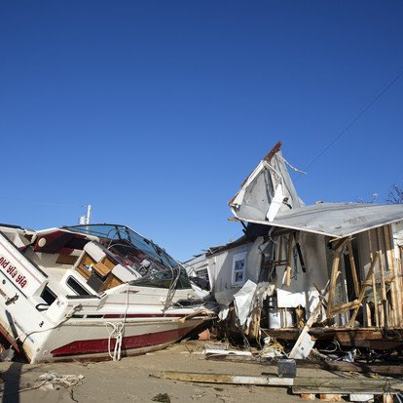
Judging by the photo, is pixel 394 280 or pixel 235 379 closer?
pixel 235 379

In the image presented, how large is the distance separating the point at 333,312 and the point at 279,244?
251cm

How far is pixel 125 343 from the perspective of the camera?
30.3 feet

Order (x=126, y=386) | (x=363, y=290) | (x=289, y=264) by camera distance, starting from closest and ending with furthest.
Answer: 1. (x=126, y=386)
2. (x=363, y=290)
3. (x=289, y=264)

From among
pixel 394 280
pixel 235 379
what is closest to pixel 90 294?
pixel 235 379

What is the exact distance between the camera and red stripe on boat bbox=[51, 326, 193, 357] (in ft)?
26.2

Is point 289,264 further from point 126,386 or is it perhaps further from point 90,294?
point 126,386

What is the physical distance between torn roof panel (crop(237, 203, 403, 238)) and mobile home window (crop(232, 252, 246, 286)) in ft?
8.72

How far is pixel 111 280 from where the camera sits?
33.1 ft

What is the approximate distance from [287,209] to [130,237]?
4.44 meters

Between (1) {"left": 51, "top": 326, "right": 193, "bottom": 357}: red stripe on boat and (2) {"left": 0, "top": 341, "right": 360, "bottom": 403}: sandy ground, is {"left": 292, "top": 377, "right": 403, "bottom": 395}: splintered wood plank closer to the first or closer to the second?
(2) {"left": 0, "top": 341, "right": 360, "bottom": 403}: sandy ground

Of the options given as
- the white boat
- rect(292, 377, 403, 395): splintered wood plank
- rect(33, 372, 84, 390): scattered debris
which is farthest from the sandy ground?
the white boat

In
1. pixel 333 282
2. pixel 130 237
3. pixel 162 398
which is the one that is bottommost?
pixel 162 398

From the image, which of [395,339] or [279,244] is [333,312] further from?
[279,244]

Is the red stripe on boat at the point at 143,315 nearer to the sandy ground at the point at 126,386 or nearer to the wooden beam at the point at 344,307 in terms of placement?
the sandy ground at the point at 126,386
